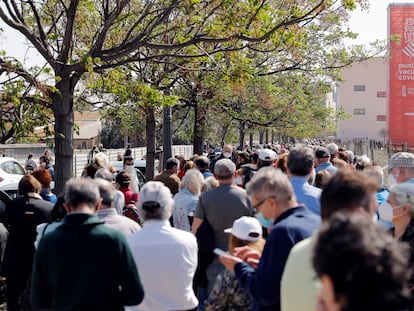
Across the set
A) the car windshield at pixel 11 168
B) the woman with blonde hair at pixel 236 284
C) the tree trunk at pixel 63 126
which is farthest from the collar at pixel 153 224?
the car windshield at pixel 11 168

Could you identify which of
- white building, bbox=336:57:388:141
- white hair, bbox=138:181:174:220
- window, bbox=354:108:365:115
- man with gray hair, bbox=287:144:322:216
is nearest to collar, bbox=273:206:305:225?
white hair, bbox=138:181:174:220

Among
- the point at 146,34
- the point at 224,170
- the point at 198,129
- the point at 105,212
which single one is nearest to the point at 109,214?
the point at 105,212

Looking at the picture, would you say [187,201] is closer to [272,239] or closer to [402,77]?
[272,239]

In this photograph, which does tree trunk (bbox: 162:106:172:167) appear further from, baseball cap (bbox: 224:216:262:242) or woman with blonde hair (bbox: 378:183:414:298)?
woman with blonde hair (bbox: 378:183:414:298)

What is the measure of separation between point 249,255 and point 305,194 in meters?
1.64

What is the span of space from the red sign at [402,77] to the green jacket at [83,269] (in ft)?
164

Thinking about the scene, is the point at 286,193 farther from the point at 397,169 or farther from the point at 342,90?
the point at 342,90

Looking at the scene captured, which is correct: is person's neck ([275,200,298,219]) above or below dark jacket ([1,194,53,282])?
above

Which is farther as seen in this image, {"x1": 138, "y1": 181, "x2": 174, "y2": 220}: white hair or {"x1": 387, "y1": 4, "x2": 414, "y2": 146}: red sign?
{"x1": 387, "y1": 4, "x2": 414, "y2": 146}: red sign

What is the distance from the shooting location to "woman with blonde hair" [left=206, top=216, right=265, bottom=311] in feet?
13.4

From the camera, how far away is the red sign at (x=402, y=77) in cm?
5184

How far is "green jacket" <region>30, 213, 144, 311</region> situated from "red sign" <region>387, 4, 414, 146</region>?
164 ft

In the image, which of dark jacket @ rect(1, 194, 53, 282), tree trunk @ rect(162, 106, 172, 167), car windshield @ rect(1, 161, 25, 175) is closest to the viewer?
dark jacket @ rect(1, 194, 53, 282)

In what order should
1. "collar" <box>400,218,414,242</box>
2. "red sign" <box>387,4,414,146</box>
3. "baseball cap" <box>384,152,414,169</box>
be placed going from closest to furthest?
"collar" <box>400,218,414,242</box> → "baseball cap" <box>384,152,414,169</box> → "red sign" <box>387,4,414,146</box>
